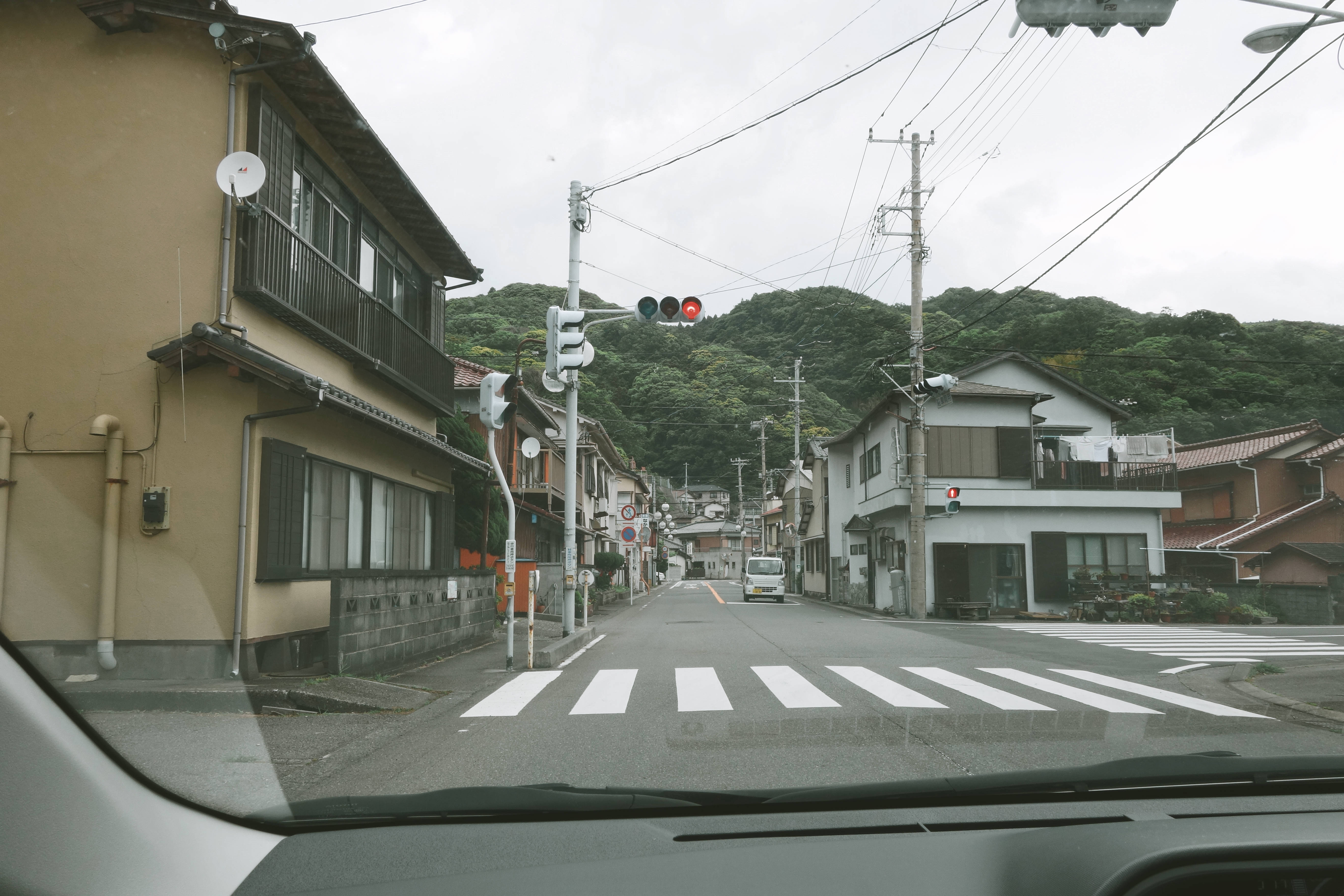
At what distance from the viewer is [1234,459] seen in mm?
12586

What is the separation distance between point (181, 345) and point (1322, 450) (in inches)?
415

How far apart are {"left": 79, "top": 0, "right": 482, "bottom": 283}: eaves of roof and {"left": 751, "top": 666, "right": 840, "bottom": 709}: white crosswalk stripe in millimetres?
5982

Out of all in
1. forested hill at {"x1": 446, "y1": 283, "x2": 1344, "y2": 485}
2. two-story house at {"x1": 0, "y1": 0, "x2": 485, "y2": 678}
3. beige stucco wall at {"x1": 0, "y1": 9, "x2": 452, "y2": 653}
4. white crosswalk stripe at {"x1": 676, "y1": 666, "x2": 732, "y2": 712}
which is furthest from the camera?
forested hill at {"x1": 446, "y1": 283, "x2": 1344, "y2": 485}

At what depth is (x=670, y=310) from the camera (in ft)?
43.3

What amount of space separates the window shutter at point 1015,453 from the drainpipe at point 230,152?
884 inches

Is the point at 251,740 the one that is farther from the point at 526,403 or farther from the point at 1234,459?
the point at 526,403

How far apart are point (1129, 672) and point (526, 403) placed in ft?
61.1

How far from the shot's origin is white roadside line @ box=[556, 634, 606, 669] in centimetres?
1148

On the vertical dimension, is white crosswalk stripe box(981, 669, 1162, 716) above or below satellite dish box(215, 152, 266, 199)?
below

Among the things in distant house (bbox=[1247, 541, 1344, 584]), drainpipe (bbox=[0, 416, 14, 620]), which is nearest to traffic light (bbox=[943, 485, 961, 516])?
distant house (bbox=[1247, 541, 1344, 584])

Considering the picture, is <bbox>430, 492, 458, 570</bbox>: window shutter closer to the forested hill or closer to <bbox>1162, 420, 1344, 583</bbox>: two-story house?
the forested hill

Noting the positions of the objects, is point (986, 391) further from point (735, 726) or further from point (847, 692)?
point (735, 726)

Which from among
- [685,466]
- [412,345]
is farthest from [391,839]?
[685,466]

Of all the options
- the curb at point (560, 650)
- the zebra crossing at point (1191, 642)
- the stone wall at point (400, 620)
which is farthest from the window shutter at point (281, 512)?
the zebra crossing at point (1191, 642)
